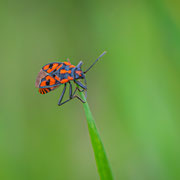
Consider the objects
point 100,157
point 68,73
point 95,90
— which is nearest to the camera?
point 100,157

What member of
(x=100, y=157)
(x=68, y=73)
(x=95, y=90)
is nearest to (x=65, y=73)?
(x=68, y=73)

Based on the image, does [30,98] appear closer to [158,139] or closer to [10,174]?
[10,174]

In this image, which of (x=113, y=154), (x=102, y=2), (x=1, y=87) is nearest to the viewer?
(x=102, y=2)

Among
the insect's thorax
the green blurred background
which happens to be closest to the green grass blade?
the green blurred background

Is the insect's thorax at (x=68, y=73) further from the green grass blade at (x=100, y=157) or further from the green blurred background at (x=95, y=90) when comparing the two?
the green grass blade at (x=100, y=157)

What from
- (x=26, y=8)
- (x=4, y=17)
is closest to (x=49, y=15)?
(x=26, y=8)

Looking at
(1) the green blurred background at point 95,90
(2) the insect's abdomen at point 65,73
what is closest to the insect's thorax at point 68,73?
(2) the insect's abdomen at point 65,73

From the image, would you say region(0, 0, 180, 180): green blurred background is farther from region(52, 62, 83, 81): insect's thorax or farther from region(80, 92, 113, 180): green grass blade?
region(80, 92, 113, 180): green grass blade

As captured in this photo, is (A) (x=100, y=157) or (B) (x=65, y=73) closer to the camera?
(A) (x=100, y=157)

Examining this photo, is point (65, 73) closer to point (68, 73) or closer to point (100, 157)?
point (68, 73)
